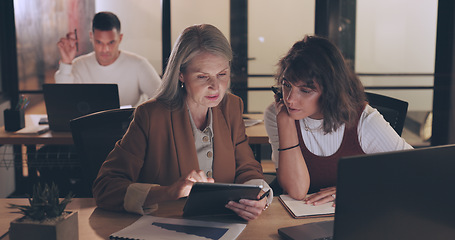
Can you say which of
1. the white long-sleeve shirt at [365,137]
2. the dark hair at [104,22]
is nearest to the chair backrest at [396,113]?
the white long-sleeve shirt at [365,137]

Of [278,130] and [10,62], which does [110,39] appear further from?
[278,130]

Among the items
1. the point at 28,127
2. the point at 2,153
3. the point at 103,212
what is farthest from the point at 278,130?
the point at 2,153

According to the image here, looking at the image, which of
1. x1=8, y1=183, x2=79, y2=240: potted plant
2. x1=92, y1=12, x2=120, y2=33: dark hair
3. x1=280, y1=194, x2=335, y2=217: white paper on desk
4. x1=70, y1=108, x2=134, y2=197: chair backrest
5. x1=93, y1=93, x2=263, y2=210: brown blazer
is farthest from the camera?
x1=92, y1=12, x2=120, y2=33: dark hair

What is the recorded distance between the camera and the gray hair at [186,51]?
168 cm

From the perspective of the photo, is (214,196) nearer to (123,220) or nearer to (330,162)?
(123,220)

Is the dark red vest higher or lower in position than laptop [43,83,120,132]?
lower

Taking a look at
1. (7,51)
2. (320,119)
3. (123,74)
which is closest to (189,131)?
(320,119)

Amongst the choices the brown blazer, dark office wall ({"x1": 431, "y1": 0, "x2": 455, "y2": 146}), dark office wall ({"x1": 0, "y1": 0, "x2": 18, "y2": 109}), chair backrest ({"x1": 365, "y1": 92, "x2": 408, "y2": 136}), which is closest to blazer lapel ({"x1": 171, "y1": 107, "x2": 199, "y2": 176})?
the brown blazer

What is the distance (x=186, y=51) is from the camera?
168 cm

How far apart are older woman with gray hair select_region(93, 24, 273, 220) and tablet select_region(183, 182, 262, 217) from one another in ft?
0.55

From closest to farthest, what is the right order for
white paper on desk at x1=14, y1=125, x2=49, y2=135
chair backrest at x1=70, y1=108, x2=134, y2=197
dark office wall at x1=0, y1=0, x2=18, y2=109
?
chair backrest at x1=70, y1=108, x2=134, y2=197
white paper on desk at x1=14, y1=125, x2=49, y2=135
dark office wall at x1=0, y1=0, x2=18, y2=109

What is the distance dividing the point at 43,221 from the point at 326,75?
43.2 inches

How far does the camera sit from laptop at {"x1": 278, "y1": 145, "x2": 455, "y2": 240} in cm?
92

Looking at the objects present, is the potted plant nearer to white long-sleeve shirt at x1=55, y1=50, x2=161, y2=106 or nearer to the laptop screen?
the laptop screen
